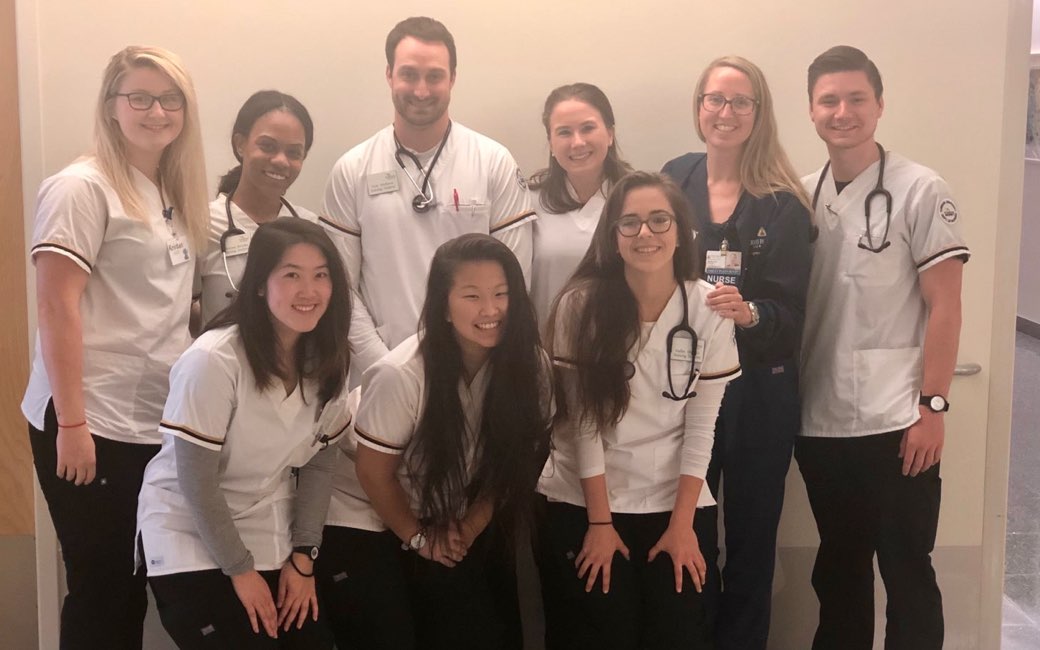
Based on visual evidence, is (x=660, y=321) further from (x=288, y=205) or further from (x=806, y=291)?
(x=288, y=205)

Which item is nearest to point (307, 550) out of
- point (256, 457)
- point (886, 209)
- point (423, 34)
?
point (256, 457)

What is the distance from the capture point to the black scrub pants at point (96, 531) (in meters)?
2.32

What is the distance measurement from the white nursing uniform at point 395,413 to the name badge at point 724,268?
2.20ft

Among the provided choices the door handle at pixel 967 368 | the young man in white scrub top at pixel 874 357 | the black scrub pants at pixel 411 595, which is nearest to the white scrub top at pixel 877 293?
the young man in white scrub top at pixel 874 357

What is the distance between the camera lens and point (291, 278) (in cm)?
210

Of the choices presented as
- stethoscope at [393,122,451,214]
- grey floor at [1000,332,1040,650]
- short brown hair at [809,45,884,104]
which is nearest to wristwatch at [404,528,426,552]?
stethoscope at [393,122,451,214]

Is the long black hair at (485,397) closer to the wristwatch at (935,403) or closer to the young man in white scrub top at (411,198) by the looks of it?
the young man in white scrub top at (411,198)

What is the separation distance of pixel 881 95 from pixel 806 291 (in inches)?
22.8

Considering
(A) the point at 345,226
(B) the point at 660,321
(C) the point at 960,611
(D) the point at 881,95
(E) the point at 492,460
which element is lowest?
(C) the point at 960,611

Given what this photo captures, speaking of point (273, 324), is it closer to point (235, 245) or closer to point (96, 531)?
point (235, 245)

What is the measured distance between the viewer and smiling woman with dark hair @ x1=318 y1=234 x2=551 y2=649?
2197 mm

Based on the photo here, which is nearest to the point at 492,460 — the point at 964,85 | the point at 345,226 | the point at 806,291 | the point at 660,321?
the point at 660,321

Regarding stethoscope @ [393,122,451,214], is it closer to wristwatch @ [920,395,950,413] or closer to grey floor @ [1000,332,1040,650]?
wristwatch @ [920,395,950,413]

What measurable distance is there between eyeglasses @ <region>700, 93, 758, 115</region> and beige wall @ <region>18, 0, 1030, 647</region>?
15cm
